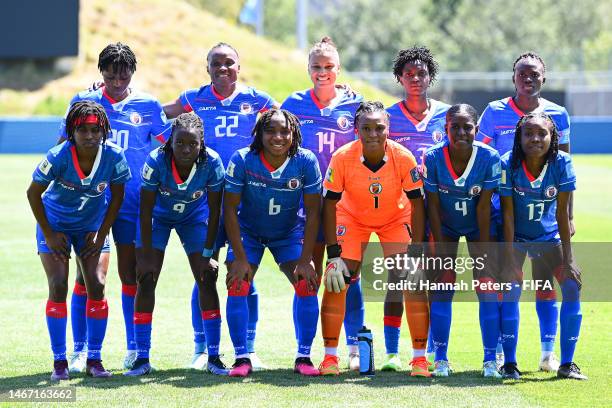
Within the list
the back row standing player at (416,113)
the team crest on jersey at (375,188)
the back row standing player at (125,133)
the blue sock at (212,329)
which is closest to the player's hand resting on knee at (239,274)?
the blue sock at (212,329)

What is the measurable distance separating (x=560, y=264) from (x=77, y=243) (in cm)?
326

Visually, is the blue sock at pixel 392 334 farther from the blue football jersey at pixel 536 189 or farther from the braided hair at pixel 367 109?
the braided hair at pixel 367 109

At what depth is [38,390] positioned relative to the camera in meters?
6.82

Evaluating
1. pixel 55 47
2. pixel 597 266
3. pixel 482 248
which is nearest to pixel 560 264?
pixel 482 248

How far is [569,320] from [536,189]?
89cm

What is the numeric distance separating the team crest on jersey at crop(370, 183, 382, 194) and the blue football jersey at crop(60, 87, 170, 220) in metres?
1.56

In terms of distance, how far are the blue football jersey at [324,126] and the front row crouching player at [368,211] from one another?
56 centimetres

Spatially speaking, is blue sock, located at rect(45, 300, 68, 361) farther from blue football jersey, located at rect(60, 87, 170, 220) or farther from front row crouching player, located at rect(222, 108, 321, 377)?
front row crouching player, located at rect(222, 108, 321, 377)

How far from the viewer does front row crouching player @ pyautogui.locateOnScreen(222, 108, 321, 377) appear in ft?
24.1

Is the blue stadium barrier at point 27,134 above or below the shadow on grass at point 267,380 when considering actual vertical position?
above

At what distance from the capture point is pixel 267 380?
7.20 m

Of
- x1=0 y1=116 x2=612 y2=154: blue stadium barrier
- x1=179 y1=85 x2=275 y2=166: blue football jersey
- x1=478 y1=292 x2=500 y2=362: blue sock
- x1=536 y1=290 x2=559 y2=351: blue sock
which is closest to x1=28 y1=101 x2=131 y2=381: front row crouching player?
x1=179 y1=85 x2=275 y2=166: blue football jersey

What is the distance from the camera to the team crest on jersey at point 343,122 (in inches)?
320

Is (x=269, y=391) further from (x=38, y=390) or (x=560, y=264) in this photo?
(x=560, y=264)
